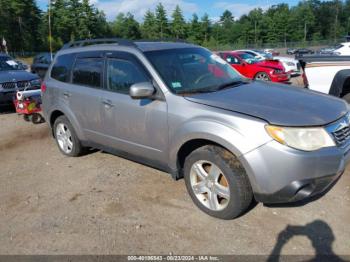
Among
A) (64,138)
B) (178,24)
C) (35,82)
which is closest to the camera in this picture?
(64,138)

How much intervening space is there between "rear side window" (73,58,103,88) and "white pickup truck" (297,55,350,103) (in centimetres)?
409

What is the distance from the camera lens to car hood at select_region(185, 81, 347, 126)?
3.36 m

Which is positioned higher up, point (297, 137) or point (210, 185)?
point (297, 137)

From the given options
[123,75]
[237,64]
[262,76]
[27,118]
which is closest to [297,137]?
[123,75]

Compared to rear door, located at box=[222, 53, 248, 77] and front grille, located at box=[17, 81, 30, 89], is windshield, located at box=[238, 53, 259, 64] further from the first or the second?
front grille, located at box=[17, 81, 30, 89]

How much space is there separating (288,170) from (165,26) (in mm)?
87825

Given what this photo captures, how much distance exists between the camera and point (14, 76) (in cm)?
994

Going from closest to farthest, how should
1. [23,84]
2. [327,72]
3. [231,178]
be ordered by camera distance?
[231,178], [327,72], [23,84]

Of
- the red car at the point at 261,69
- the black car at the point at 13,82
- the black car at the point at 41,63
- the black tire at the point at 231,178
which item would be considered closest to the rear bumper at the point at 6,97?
the black car at the point at 13,82

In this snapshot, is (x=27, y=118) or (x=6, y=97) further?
(x=6, y=97)

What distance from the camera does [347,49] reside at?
603 inches

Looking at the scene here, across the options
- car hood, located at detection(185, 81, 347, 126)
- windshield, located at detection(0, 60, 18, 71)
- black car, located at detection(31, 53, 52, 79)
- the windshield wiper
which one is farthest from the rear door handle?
black car, located at detection(31, 53, 52, 79)

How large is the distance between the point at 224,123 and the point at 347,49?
14.1 m

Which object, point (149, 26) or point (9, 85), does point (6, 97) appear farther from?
point (149, 26)
